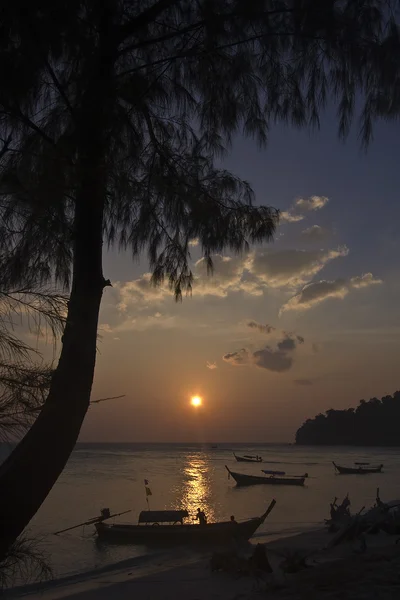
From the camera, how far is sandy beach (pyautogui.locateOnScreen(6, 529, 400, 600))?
17.7ft

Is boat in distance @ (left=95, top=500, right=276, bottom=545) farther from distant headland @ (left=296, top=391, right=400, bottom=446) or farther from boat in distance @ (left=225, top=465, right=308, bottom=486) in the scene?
distant headland @ (left=296, top=391, right=400, bottom=446)

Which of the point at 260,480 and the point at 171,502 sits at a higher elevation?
the point at 260,480

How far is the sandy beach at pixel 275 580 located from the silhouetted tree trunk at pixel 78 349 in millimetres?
3248

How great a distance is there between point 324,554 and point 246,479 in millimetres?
39804

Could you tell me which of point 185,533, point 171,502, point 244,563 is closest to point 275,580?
point 244,563

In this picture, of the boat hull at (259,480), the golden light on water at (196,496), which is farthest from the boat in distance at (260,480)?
the golden light on water at (196,496)

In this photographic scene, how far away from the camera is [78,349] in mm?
3375

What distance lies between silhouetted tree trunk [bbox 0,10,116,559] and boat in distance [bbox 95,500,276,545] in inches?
627

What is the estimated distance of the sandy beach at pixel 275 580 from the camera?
540cm

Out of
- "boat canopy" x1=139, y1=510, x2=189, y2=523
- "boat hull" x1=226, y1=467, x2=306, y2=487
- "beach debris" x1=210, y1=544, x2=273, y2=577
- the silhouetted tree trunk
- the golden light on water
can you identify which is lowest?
the golden light on water

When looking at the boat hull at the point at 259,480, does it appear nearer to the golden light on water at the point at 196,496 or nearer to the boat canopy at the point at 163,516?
the golden light on water at the point at 196,496

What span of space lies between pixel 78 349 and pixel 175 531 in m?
17.5

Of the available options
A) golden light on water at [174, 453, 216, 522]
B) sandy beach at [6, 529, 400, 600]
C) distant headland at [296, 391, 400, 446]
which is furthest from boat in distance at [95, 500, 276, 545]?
distant headland at [296, 391, 400, 446]

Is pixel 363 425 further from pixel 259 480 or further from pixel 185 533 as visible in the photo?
pixel 185 533
